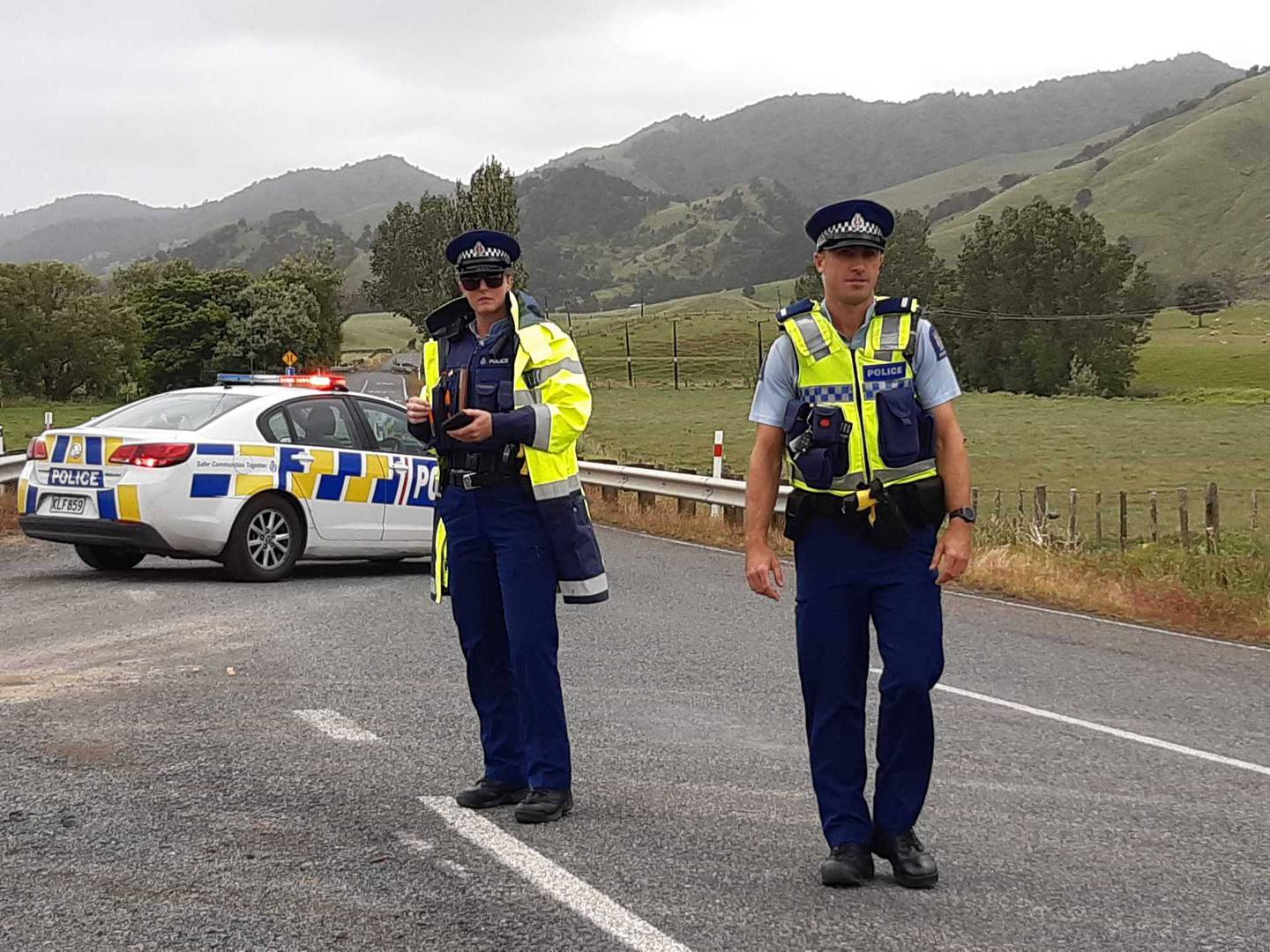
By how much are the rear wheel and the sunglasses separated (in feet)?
25.2

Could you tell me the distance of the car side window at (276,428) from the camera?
1161cm

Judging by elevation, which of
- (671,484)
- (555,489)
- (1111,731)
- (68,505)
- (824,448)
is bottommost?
(1111,731)

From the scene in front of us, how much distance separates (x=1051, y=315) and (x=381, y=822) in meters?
97.4

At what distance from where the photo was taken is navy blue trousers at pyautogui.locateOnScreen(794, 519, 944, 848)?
4.54 metres

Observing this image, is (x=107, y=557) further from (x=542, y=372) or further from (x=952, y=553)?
(x=952, y=553)

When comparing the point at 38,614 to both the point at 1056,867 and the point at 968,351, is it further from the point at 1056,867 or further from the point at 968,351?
the point at 968,351

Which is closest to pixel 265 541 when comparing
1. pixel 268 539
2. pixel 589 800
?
pixel 268 539

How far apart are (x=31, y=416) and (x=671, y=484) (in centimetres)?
5433

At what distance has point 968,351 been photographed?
9981cm

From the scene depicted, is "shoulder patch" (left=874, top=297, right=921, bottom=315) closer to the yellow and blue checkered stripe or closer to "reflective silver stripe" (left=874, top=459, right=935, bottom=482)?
"reflective silver stripe" (left=874, top=459, right=935, bottom=482)

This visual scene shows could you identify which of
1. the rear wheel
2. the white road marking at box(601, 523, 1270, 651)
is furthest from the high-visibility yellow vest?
the rear wheel

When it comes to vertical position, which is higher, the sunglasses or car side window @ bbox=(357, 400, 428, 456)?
the sunglasses

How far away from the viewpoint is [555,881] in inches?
178

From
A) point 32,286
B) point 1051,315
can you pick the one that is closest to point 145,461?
point 32,286
